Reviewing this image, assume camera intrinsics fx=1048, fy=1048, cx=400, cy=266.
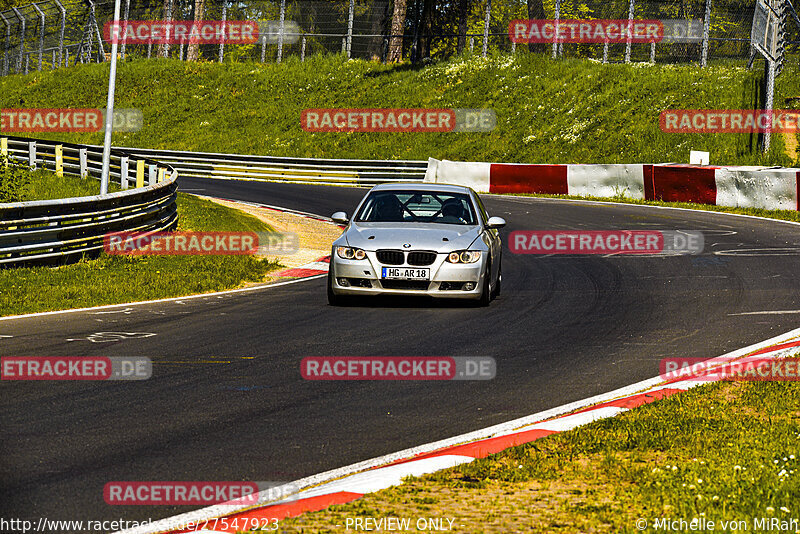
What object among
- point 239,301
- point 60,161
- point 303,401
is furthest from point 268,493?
point 60,161

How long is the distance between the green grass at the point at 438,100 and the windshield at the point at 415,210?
2005 cm

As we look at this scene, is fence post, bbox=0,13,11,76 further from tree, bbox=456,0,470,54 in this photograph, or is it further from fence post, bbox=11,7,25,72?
tree, bbox=456,0,470,54

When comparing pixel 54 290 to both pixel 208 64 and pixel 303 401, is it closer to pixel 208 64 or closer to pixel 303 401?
pixel 303 401

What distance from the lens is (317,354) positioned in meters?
9.59

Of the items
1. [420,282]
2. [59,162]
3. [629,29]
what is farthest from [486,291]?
[629,29]

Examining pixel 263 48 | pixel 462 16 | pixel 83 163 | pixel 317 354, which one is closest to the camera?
pixel 317 354

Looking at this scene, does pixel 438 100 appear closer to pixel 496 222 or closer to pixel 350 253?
pixel 496 222

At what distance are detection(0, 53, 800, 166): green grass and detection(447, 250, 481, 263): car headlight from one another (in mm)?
21116

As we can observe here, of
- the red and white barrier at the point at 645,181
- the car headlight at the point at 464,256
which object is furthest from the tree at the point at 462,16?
the car headlight at the point at 464,256

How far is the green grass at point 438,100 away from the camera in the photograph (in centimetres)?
3688

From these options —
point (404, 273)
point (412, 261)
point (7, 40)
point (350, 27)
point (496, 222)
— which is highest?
point (350, 27)

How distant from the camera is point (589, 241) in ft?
66.0

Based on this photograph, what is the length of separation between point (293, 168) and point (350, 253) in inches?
1051

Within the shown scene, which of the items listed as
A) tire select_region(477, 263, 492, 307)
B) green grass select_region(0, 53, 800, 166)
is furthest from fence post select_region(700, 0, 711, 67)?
tire select_region(477, 263, 492, 307)
